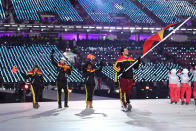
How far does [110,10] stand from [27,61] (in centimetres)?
1593

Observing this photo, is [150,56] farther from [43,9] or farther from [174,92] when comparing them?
[174,92]

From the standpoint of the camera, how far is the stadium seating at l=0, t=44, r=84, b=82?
28.0 metres

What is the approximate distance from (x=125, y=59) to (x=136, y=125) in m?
3.39

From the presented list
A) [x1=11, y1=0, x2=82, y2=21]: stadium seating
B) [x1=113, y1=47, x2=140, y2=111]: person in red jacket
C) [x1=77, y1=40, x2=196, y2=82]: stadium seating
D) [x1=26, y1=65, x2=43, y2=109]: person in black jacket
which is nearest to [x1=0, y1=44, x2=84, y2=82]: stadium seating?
[x1=77, y1=40, x2=196, y2=82]: stadium seating

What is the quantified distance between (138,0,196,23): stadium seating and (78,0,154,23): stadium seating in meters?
1.96

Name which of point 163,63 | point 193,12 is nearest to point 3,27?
point 163,63

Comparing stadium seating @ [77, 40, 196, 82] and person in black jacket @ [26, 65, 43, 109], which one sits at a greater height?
stadium seating @ [77, 40, 196, 82]

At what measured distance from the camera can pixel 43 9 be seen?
132 ft

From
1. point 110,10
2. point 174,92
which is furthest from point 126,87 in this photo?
point 110,10

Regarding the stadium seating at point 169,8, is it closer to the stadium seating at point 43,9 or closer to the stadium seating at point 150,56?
the stadium seating at point 150,56

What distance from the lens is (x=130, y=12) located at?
4278cm

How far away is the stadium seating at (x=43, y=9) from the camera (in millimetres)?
38656

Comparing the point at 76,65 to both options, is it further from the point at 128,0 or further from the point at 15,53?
the point at 128,0

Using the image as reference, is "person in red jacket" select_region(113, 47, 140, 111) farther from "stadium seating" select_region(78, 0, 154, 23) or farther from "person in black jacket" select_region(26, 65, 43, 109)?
"stadium seating" select_region(78, 0, 154, 23)
